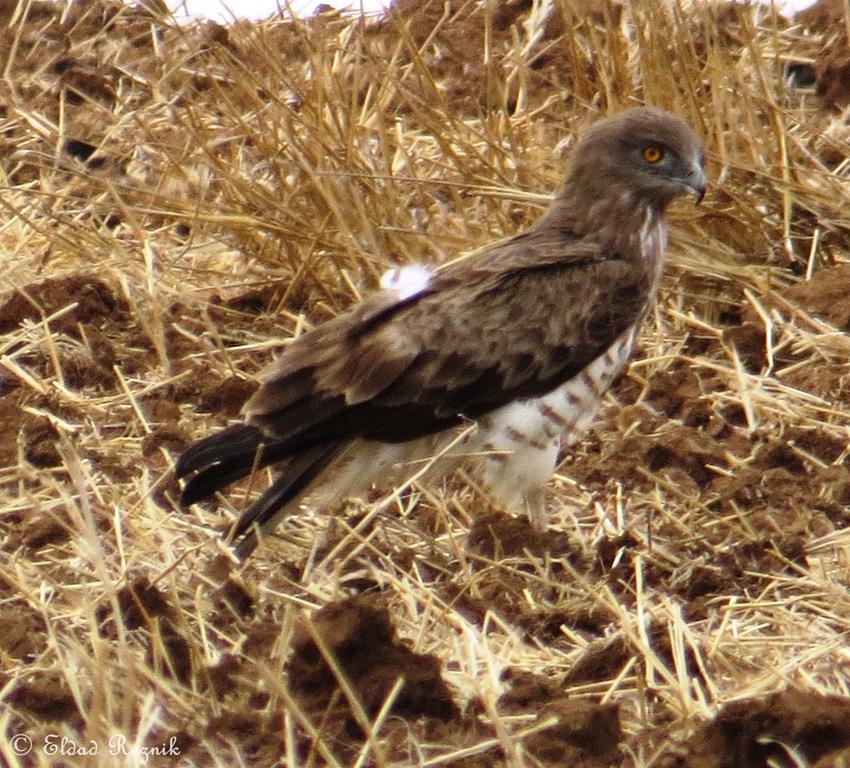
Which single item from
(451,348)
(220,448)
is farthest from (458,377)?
(220,448)

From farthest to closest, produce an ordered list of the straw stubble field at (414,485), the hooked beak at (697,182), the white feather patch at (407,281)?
the hooked beak at (697,182) < the white feather patch at (407,281) < the straw stubble field at (414,485)

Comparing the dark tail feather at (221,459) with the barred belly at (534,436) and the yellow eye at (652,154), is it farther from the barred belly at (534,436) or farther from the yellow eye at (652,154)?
the yellow eye at (652,154)

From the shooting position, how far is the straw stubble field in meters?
4.16

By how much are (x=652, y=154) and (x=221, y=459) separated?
182cm

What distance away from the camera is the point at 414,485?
577 cm

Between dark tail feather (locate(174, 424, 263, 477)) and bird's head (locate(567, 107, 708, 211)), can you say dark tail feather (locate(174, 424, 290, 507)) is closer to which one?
dark tail feather (locate(174, 424, 263, 477))

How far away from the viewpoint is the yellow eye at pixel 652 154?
6062 mm

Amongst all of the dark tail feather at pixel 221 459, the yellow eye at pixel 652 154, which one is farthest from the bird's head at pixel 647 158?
the dark tail feather at pixel 221 459

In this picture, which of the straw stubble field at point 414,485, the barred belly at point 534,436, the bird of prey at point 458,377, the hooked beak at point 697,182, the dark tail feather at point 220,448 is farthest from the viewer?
the hooked beak at point 697,182

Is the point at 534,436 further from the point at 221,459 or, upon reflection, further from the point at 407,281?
the point at 221,459

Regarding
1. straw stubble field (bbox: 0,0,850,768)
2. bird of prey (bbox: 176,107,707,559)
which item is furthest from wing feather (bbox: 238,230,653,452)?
straw stubble field (bbox: 0,0,850,768)

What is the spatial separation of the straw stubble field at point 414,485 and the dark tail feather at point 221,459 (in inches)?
5.8

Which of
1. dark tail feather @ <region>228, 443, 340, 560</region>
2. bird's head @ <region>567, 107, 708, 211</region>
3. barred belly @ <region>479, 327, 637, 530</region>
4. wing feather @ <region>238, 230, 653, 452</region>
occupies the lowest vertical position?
barred belly @ <region>479, 327, 637, 530</region>

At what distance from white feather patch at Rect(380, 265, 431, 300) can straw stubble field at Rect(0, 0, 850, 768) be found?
0.30m
